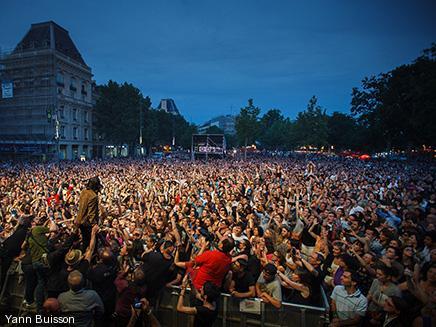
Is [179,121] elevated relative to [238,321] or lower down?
elevated

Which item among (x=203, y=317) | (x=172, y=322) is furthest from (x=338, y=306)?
(x=172, y=322)

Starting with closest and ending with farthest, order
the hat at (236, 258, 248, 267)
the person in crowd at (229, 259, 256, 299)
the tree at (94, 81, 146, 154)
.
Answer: the person in crowd at (229, 259, 256, 299)
the hat at (236, 258, 248, 267)
the tree at (94, 81, 146, 154)

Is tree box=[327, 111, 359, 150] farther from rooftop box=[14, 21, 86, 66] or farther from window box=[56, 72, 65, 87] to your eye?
rooftop box=[14, 21, 86, 66]

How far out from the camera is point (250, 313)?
3650mm

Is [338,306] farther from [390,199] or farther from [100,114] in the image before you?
[100,114]

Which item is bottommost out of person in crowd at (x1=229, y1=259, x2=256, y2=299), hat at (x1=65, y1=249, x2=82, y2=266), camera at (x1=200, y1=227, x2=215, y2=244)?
person in crowd at (x1=229, y1=259, x2=256, y2=299)

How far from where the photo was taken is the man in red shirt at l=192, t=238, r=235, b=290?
3.68m

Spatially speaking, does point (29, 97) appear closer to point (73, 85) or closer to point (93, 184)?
point (73, 85)

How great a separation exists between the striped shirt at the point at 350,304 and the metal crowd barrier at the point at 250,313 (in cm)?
17

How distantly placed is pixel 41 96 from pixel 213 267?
47897 mm

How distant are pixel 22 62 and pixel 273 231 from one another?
49.9 meters

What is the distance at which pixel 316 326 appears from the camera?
3342 millimetres

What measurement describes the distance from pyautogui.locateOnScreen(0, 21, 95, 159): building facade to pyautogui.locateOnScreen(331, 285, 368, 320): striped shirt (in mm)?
41428

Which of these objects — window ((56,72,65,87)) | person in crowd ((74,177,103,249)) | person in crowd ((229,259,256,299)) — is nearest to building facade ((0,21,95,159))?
window ((56,72,65,87))
